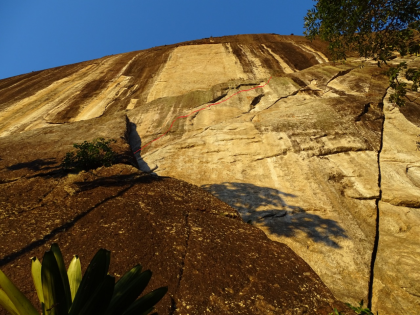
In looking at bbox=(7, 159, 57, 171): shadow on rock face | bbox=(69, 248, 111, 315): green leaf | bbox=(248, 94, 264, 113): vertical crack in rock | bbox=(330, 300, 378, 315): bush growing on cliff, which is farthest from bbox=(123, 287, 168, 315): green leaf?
bbox=(248, 94, 264, 113): vertical crack in rock

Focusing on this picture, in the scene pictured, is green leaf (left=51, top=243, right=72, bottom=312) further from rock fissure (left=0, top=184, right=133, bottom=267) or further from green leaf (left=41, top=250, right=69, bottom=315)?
rock fissure (left=0, top=184, right=133, bottom=267)

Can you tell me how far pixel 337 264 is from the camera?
15.4 ft

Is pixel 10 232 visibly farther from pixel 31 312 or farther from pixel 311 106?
pixel 311 106

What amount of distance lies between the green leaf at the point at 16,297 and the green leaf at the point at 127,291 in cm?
57

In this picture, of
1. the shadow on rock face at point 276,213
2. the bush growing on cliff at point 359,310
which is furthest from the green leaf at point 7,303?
Result: the shadow on rock face at point 276,213

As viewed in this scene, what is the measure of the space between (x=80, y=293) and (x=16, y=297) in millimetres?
420

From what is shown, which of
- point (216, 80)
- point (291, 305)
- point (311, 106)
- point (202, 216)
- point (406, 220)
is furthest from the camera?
point (216, 80)

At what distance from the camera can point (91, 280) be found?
210 cm

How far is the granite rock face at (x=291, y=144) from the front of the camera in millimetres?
4922

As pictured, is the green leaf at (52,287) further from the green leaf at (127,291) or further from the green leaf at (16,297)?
the green leaf at (127,291)

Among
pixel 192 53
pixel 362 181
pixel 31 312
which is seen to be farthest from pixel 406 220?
pixel 192 53

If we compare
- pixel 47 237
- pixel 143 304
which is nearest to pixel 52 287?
pixel 143 304

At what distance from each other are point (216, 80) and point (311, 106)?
574 centimetres

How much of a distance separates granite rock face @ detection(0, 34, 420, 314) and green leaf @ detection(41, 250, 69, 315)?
12.3 ft
